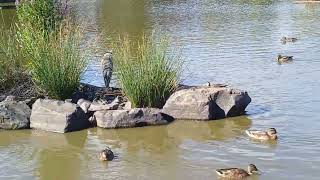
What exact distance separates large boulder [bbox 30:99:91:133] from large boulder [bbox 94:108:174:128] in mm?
364

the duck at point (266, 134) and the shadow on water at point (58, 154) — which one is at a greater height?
the duck at point (266, 134)

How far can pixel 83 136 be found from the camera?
1068 centimetres

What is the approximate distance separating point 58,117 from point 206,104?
8.99 ft

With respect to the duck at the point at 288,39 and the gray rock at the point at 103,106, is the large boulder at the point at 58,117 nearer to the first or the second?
the gray rock at the point at 103,106

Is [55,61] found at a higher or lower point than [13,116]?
higher

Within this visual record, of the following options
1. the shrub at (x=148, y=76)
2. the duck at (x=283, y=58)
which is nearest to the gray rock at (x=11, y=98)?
the shrub at (x=148, y=76)

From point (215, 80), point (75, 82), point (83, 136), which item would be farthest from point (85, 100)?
point (215, 80)

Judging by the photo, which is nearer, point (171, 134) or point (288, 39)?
point (171, 134)

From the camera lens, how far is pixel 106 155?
9031 millimetres

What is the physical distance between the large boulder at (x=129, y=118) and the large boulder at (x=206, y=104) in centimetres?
40

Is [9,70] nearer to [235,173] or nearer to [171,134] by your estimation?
[171,134]

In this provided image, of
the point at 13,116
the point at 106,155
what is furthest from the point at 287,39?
the point at 106,155

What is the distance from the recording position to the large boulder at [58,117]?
10930 mm

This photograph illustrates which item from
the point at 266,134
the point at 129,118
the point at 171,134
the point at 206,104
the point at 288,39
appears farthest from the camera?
the point at 288,39
